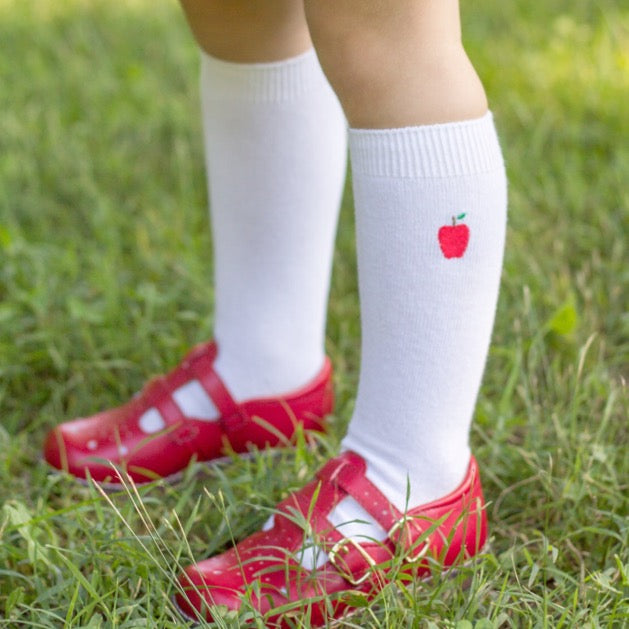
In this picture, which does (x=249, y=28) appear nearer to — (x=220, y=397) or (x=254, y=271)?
(x=254, y=271)

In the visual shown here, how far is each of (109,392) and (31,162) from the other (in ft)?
2.47

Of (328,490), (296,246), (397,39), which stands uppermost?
(397,39)

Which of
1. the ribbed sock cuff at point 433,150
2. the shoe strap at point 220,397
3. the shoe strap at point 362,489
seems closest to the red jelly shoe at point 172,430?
the shoe strap at point 220,397

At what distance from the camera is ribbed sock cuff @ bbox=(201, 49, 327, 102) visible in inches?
45.9

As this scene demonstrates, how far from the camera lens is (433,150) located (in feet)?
3.02

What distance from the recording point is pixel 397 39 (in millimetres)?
885

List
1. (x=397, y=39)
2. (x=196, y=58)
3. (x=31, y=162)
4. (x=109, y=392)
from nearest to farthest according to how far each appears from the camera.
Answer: (x=397, y=39)
(x=109, y=392)
(x=31, y=162)
(x=196, y=58)

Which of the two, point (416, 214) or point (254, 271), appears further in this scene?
point (254, 271)

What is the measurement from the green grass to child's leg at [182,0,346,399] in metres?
0.15

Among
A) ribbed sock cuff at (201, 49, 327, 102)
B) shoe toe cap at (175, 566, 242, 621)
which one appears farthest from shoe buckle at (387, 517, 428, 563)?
ribbed sock cuff at (201, 49, 327, 102)

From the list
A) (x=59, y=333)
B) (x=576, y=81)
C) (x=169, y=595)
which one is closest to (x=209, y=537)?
(x=169, y=595)

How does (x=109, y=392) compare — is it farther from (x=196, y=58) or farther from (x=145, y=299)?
(x=196, y=58)

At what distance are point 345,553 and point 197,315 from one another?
0.65 m

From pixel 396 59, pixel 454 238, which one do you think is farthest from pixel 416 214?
pixel 396 59
